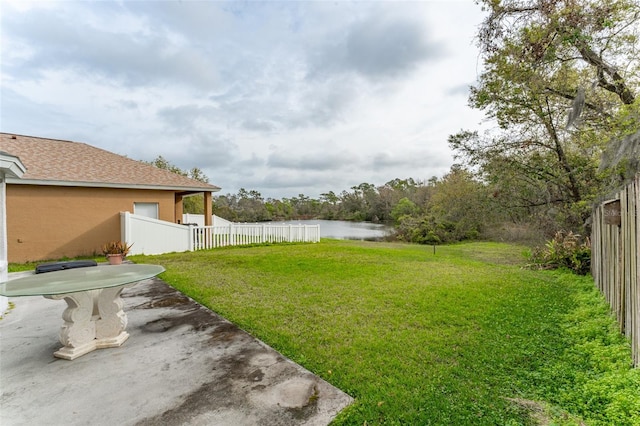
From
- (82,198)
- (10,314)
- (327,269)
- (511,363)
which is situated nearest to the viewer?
(511,363)

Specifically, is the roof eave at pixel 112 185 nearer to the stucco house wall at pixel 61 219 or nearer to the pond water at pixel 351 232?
the stucco house wall at pixel 61 219

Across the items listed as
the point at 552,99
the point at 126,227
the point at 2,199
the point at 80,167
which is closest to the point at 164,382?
the point at 2,199

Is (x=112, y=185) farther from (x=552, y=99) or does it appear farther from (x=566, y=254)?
(x=566, y=254)

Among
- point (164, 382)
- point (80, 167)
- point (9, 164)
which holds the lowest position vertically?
point (164, 382)

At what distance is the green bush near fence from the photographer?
2.16 m

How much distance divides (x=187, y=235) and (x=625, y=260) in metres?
11.3

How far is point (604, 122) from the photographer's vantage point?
6.37 m

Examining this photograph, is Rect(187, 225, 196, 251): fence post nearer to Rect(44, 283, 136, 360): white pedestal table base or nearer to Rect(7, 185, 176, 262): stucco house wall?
Rect(7, 185, 176, 262): stucco house wall

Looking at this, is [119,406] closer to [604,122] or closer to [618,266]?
[618,266]

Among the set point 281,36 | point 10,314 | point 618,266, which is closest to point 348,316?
point 618,266

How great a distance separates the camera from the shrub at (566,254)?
6637mm

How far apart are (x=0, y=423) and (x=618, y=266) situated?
5958 millimetres

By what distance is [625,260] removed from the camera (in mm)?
2990

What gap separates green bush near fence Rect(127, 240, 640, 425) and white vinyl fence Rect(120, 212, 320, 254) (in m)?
4.74
